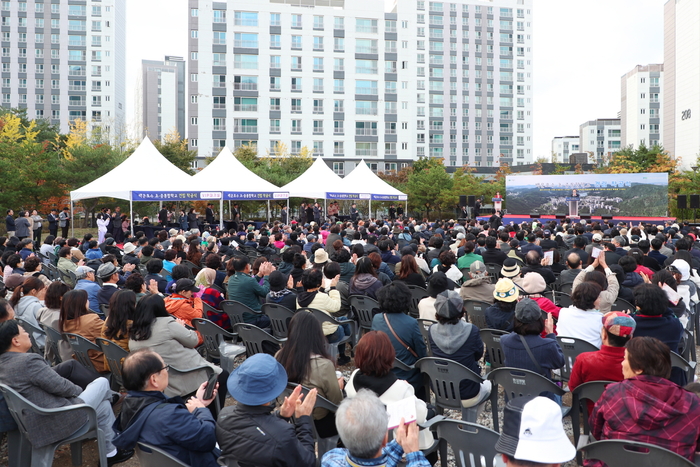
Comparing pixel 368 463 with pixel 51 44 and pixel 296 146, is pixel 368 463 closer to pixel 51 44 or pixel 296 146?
pixel 296 146

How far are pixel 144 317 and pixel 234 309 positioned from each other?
1763 mm

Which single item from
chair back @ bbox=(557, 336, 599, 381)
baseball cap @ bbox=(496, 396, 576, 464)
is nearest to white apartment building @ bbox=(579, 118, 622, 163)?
chair back @ bbox=(557, 336, 599, 381)

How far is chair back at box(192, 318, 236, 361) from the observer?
487 centimetres

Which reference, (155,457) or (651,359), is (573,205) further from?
(155,457)

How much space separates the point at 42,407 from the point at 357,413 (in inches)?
87.2

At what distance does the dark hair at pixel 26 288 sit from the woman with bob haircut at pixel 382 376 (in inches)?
153

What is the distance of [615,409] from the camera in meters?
2.59

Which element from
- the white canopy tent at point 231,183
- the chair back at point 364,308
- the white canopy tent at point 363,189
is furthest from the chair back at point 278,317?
the white canopy tent at point 363,189

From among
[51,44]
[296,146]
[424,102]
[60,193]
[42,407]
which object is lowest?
[42,407]

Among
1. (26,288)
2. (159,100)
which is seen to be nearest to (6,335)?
(26,288)

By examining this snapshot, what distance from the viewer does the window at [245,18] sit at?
50500 millimetres

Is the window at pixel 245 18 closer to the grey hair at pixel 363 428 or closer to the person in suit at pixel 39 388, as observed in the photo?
the person in suit at pixel 39 388

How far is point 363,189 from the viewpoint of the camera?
20.6 meters

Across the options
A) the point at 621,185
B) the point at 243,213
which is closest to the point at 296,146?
the point at 243,213
